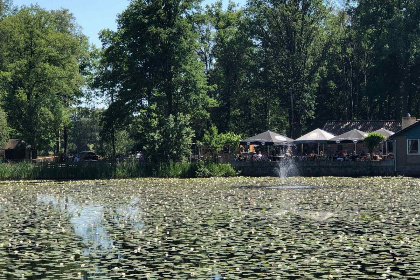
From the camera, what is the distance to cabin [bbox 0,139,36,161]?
77562 millimetres

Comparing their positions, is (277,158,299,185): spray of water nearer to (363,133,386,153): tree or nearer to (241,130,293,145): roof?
(241,130,293,145): roof

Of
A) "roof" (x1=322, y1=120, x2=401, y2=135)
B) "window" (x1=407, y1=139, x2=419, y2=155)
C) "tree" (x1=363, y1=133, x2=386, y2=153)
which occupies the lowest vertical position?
"window" (x1=407, y1=139, x2=419, y2=155)

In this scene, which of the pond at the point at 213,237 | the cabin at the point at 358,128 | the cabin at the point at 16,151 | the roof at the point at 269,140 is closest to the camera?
the pond at the point at 213,237

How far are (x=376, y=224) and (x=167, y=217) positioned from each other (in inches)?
295

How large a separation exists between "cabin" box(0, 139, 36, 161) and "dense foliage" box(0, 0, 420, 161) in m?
3.68

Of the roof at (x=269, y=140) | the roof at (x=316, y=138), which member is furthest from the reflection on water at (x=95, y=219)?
the roof at (x=316, y=138)

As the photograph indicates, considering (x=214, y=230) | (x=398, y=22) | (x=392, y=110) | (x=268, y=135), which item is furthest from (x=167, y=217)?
Result: (x=392, y=110)

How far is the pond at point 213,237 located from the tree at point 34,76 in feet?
139

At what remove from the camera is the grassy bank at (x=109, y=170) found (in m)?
51.6

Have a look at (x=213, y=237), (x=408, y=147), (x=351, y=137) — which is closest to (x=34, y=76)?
(x=351, y=137)

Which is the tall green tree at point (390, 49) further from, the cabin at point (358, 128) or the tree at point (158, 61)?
the tree at point (158, 61)

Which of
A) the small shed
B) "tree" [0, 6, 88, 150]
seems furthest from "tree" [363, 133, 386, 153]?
the small shed

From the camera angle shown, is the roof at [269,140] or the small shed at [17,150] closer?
the roof at [269,140]

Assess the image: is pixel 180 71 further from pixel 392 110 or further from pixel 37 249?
pixel 37 249
